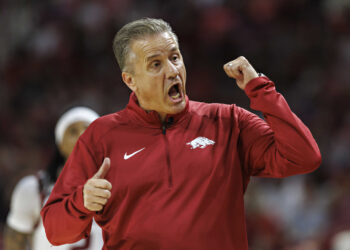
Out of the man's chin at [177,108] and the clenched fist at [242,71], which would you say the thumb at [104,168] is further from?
the clenched fist at [242,71]

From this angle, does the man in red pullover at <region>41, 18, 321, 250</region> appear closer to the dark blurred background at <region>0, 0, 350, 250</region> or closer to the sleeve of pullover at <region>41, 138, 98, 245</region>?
the sleeve of pullover at <region>41, 138, 98, 245</region>

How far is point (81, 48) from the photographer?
1005 centimetres

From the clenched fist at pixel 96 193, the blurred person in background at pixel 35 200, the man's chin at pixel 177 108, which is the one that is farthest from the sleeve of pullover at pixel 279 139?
the blurred person in background at pixel 35 200

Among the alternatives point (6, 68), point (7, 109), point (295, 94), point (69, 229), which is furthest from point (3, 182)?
point (69, 229)

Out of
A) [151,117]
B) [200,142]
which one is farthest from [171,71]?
[200,142]

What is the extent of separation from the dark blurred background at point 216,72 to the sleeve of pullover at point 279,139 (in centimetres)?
398

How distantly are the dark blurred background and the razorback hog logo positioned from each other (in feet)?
13.2

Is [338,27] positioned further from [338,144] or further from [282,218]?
[282,218]

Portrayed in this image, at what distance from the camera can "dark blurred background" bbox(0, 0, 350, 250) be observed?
690cm

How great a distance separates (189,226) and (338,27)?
675 cm

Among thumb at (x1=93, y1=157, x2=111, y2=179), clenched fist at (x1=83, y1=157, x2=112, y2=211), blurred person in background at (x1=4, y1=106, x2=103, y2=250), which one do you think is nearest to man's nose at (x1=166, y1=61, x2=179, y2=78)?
thumb at (x1=93, y1=157, x2=111, y2=179)

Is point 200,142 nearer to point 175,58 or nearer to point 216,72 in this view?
point 175,58

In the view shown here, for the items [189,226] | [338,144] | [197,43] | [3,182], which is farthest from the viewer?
[197,43]

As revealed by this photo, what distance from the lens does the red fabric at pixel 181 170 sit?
98.0 inches
